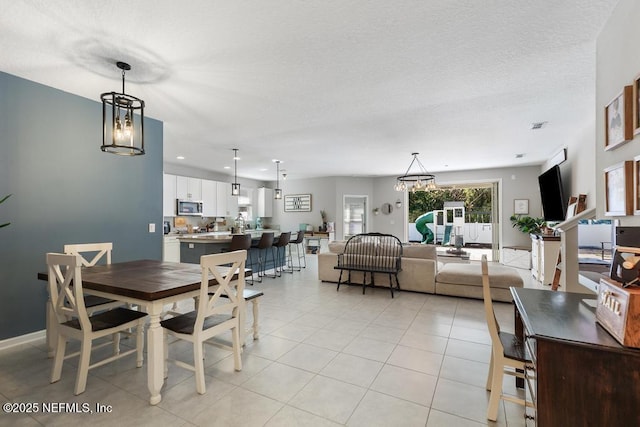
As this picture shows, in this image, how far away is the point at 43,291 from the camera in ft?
9.92

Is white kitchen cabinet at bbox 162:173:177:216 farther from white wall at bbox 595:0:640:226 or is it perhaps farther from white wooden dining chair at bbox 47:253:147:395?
white wall at bbox 595:0:640:226

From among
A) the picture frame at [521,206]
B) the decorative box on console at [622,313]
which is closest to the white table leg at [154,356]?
the decorative box on console at [622,313]

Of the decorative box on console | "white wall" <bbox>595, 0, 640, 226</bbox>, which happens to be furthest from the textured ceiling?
the decorative box on console

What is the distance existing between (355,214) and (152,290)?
816 cm

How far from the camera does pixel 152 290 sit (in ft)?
6.42

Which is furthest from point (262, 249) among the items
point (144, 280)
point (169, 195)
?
point (144, 280)

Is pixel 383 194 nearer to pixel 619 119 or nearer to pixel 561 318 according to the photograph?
pixel 619 119

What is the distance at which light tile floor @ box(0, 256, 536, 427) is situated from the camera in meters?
1.80

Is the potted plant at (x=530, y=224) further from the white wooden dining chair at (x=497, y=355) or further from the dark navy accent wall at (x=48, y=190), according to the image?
the dark navy accent wall at (x=48, y=190)

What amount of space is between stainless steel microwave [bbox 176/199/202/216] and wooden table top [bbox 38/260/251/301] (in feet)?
14.5

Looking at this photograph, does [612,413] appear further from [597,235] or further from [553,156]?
[553,156]

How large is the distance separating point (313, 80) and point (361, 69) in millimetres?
504

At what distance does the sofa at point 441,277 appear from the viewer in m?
4.22

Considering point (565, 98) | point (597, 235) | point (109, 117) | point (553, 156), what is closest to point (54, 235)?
point (109, 117)
